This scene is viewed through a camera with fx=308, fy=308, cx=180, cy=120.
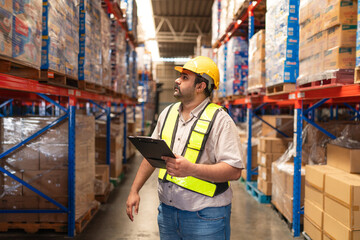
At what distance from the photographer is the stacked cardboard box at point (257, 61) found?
5.29 m

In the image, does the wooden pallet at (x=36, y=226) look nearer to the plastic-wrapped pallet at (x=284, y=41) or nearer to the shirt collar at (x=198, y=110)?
the shirt collar at (x=198, y=110)

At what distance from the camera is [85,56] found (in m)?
4.16

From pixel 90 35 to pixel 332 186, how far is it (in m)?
3.65

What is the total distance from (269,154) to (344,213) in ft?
9.15

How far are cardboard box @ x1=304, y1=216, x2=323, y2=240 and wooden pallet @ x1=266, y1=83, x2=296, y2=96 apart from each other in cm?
168

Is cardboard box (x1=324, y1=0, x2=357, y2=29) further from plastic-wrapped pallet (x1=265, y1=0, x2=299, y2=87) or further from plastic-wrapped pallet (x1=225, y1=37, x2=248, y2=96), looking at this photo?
plastic-wrapped pallet (x1=225, y1=37, x2=248, y2=96)

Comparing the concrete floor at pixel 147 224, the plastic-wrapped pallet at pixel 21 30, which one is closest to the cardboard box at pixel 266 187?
the concrete floor at pixel 147 224

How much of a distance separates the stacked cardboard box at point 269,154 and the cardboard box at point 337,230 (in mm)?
2351

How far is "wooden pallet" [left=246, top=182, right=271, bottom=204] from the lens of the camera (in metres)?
5.88

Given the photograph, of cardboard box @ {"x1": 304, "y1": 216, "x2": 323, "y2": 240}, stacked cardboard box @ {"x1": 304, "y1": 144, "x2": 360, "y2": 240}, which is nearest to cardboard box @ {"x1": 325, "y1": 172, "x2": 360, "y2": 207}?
stacked cardboard box @ {"x1": 304, "y1": 144, "x2": 360, "y2": 240}

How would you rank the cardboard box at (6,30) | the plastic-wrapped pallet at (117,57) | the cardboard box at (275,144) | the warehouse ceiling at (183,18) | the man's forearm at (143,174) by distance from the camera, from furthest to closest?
the warehouse ceiling at (183,18)
the plastic-wrapped pallet at (117,57)
the cardboard box at (275,144)
the man's forearm at (143,174)
the cardboard box at (6,30)

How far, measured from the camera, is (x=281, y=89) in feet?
15.3

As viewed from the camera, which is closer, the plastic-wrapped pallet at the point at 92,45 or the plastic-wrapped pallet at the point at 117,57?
the plastic-wrapped pallet at the point at 92,45

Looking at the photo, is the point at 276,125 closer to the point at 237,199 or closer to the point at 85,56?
the point at 237,199
